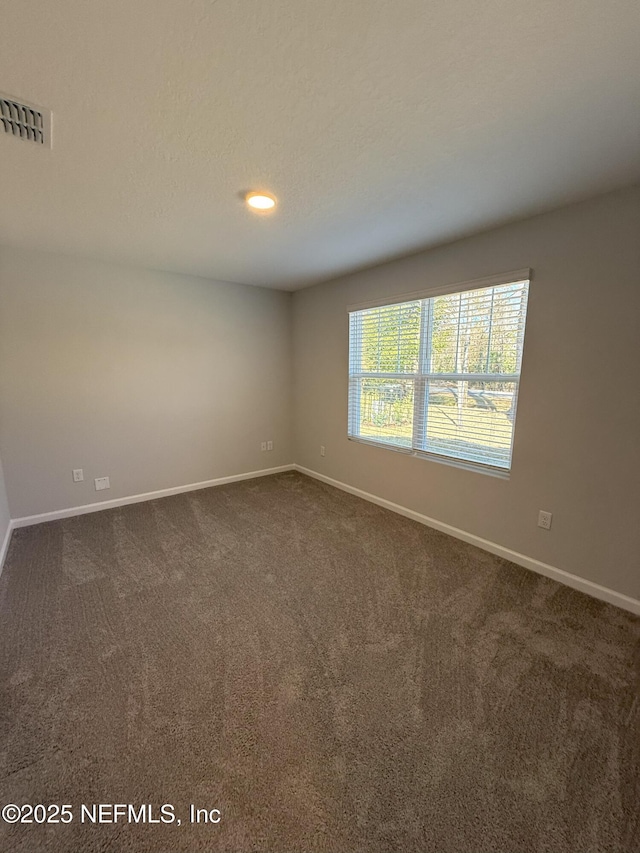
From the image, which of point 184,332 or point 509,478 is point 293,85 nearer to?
point 509,478

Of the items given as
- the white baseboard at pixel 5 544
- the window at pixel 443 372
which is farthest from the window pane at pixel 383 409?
the white baseboard at pixel 5 544

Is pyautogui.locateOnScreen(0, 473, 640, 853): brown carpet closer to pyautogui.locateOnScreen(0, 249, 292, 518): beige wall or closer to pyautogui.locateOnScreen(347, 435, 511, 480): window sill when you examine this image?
pyautogui.locateOnScreen(347, 435, 511, 480): window sill

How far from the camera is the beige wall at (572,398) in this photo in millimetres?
1963

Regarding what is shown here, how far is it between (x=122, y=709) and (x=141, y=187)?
8.27 ft

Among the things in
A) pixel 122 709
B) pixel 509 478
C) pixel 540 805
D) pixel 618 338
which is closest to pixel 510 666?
pixel 540 805

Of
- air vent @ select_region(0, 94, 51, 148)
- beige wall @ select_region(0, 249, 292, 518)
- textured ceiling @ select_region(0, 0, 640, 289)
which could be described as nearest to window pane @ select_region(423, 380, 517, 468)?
textured ceiling @ select_region(0, 0, 640, 289)

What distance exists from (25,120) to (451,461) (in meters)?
3.12

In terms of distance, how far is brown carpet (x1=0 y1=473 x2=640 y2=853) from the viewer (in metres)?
1.07

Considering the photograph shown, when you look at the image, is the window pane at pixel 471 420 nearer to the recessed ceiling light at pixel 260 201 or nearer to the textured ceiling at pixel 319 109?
the textured ceiling at pixel 319 109

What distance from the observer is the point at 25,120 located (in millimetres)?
1360

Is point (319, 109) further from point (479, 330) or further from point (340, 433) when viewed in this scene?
point (340, 433)

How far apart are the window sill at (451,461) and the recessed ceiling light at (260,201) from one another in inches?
87.5

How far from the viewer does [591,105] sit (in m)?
1.30

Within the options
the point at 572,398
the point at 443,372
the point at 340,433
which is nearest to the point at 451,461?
the point at 443,372
